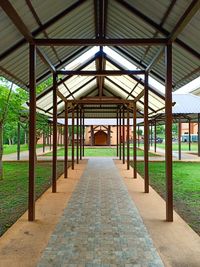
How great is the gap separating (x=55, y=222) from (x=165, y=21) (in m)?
4.57

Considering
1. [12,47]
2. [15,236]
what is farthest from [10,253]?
[12,47]

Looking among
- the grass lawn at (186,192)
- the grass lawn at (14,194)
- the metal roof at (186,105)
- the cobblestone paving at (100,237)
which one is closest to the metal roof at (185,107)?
the metal roof at (186,105)

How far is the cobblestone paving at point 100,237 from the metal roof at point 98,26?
3681 millimetres

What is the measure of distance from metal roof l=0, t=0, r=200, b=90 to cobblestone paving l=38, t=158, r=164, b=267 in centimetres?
368

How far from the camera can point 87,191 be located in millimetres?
9961

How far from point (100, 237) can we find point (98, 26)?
5.48 m

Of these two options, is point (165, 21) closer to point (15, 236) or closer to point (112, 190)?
point (15, 236)

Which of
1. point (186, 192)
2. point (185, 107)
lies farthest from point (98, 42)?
point (185, 107)

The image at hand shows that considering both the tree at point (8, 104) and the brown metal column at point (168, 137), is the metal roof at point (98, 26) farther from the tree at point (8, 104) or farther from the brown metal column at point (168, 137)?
the tree at point (8, 104)

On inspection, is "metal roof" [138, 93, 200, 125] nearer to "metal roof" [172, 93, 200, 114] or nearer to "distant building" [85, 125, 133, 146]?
"metal roof" [172, 93, 200, 114]

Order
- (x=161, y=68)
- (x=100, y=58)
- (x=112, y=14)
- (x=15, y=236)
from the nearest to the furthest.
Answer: (x=15, y=236), (x=112, y=14), (x=161, y=68), (x=100, y=58)

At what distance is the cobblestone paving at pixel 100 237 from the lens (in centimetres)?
445

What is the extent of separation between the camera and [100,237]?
5.45m

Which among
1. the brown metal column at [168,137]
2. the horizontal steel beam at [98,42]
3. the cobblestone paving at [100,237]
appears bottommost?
the cobblestone paving at [100,237]
